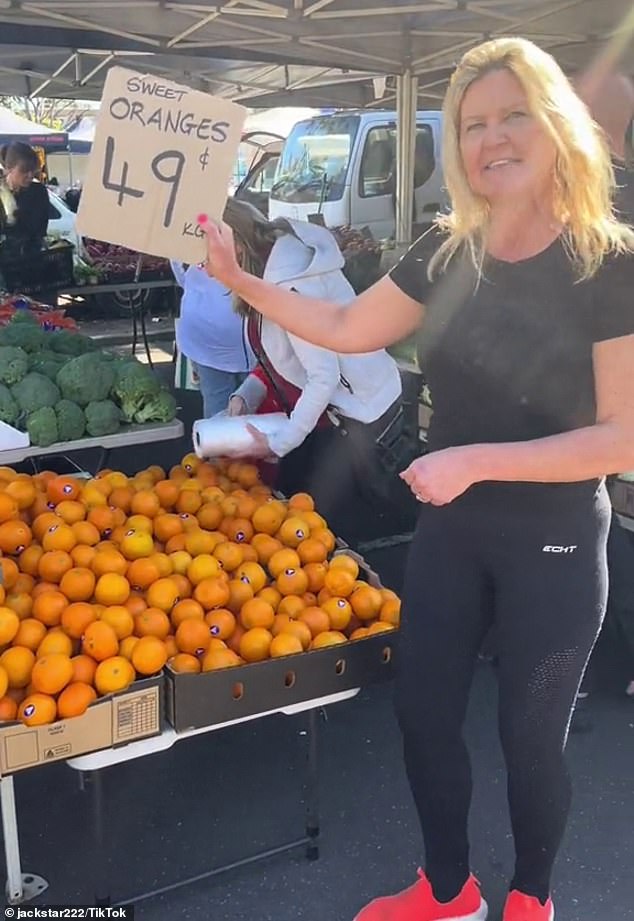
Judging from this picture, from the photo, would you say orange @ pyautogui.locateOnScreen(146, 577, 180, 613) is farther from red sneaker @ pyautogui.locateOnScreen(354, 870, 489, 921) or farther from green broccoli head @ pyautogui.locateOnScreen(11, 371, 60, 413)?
green broccoli head @ pyautogui.locateOnScreen(11, 371, 60, 413)

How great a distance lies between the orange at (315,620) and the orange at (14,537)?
70 centimetres

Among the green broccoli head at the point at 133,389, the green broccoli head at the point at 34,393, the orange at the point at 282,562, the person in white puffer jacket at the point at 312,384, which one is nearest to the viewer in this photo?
the orange at the point at 282,562

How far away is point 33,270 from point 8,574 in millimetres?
4913

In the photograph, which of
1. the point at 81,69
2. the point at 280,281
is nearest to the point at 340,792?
the point at 280,281

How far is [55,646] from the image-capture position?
1876 mm

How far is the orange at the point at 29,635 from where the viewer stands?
75.2 inches

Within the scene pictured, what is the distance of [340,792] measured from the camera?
2.67 meters

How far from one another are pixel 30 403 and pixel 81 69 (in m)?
5.58

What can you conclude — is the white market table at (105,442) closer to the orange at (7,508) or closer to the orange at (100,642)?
the orange at (7,508)

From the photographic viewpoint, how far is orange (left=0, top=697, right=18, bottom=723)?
5.81 feet

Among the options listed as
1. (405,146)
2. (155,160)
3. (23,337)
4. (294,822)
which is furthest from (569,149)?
(405,146)

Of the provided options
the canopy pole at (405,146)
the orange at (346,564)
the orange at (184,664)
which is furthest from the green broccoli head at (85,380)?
the canopy pole at (405,146)

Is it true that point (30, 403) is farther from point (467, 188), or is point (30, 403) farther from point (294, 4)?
point (294, 4)

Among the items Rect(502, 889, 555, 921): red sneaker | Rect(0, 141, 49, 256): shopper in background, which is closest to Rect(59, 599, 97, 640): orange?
Rect(502, 889, 555, 921): red sneaker
